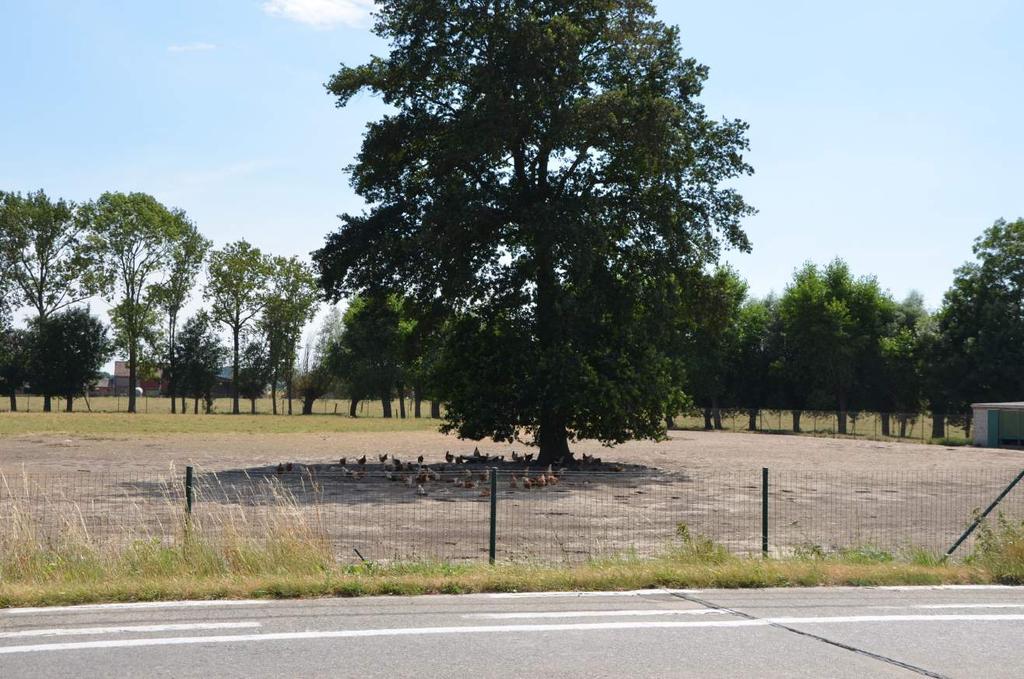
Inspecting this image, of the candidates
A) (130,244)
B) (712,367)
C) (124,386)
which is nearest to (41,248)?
(130,244)

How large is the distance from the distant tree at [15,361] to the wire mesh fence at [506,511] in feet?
262

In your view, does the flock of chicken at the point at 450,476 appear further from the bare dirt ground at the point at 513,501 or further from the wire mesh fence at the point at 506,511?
the bare dirt ground at the point at 513,501

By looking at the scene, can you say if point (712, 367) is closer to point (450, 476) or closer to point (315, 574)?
point (450, 476)

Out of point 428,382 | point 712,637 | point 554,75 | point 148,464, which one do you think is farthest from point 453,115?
point 712,637

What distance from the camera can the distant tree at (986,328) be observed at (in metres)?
70.6

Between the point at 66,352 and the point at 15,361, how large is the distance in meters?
6.26

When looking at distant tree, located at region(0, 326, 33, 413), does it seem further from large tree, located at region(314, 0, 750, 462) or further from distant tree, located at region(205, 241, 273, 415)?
large tree, located at region(314, 0, 750, 462)

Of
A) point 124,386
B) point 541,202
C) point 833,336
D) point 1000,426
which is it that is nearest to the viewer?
point 541,202

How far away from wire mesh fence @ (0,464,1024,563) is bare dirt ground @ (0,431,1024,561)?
0.06 meters

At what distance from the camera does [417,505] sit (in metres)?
20.5

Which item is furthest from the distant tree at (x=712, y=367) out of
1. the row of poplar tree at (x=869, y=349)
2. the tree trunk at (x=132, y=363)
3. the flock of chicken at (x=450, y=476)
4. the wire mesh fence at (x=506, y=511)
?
the tree trunk at (x=132, y=363)

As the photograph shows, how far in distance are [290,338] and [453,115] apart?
81663mm

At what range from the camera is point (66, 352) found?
97.6 meters

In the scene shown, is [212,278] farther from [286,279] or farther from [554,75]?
[554,75]
